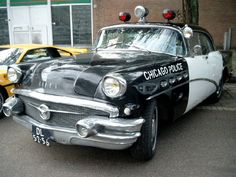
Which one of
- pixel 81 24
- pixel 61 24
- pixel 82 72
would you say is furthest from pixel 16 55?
pixel 61 24

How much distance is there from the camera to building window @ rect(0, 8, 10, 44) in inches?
713

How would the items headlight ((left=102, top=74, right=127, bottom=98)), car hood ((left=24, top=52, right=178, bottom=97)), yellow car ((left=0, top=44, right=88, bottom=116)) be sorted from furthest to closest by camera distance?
yellow car ((left=0, top=44, right=88, bottom=116)) → car hood ((left=24, top=52, right=178, bottom=97)) → headlight ((left=102, top=74, right=127, bottom=98))

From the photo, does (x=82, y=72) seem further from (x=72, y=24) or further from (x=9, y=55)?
(x=72, y=24)

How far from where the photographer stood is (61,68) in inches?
147

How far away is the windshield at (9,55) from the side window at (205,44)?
3.57 m

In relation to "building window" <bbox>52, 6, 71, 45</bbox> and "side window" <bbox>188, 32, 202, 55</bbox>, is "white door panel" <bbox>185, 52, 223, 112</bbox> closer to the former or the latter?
"side window" <bbox>188, 32, 202, 55</bbox>

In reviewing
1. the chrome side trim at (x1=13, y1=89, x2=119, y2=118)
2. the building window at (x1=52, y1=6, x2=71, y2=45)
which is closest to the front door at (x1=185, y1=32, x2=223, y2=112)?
the chrome side trim at (x1=13, y1=89, x2=119, y2=118)

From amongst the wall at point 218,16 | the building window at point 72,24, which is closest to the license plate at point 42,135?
the wall at point 218,16

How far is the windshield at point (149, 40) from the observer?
4.67m

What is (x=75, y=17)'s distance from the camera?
16781 millimetres

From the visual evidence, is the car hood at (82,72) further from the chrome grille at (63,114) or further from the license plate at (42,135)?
the license plate at (42,135)

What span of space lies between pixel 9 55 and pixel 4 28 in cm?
1314

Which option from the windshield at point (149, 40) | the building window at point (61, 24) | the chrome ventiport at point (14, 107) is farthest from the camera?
the building window at point (61, 24)

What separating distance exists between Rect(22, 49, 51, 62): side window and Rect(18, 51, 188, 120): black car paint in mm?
2269
